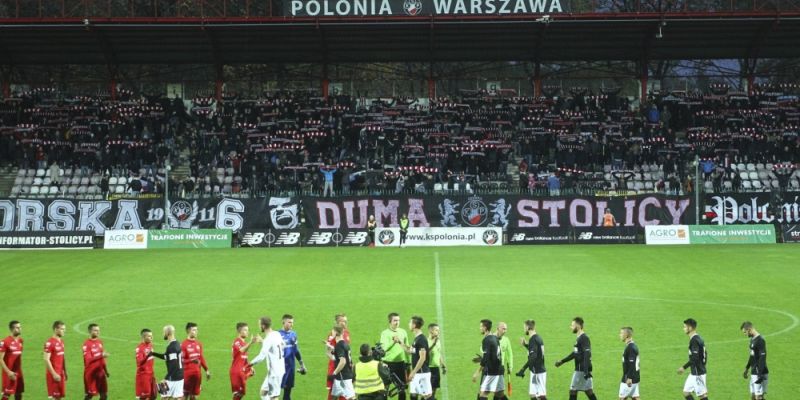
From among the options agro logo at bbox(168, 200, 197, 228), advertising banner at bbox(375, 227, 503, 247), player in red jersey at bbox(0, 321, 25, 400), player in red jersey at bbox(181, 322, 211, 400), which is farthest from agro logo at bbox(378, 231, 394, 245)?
player in red jersey at bbox(0, 321, 25, 400)

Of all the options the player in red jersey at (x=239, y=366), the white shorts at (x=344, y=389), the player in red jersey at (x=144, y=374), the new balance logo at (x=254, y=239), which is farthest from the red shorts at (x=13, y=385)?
the new balance logo at (x=254, y=239)

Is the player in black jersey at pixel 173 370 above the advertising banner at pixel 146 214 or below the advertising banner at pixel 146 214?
below

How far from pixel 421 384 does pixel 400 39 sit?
48470mm

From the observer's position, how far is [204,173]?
60.2m

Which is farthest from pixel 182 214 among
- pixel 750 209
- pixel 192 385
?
pixel 192 385

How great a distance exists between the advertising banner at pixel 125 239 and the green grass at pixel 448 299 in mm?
2470

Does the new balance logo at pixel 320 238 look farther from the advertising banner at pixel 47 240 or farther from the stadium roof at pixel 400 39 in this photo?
the stadium roof at pixel 400 39

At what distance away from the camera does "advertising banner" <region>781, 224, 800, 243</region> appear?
53031 mm

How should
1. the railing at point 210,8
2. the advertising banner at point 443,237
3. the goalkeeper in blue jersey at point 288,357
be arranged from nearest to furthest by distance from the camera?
the goalkeeper in blue jersey at point 288,357, the advertising banner at point 443,237, the railing at point 210,8

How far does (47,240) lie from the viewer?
52.4 meters

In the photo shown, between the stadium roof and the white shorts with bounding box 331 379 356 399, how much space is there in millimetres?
44398

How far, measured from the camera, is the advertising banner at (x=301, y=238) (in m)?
53.7

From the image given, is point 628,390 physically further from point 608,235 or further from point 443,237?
point 608,235

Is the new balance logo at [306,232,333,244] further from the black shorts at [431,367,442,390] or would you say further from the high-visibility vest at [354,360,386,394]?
the high-visibility vest at [354,360,386,394]
